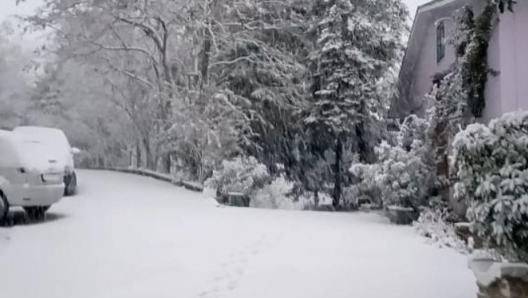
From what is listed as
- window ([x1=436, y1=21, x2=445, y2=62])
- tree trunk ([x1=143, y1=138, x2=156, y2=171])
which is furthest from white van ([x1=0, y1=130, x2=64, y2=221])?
window ([x1=436, y1=21, x2=445, y2=62])

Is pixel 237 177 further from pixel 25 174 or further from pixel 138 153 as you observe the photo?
pixel 25 174

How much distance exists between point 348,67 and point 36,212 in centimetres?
971

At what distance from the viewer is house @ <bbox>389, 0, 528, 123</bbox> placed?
7.61 m

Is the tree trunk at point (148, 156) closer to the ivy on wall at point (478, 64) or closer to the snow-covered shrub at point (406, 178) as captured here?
the snow-covered shrub at point (406, 178)

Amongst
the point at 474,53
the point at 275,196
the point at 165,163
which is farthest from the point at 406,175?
the point at 165,163

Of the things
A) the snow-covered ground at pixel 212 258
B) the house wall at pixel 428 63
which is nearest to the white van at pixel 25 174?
the snow-covered ground at pixel 212 258

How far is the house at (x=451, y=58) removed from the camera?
7.61m

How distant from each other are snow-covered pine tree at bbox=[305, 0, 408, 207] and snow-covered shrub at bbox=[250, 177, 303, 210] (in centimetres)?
145

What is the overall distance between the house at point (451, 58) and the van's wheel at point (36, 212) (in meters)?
6.96

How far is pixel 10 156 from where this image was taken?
23.5 ft

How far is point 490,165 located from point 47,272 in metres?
4.07

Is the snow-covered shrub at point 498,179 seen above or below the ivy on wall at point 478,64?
below

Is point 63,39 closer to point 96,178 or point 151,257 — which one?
point 96,178

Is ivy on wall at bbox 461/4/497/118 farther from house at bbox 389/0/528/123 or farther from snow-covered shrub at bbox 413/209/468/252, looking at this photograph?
snow-covered shrub at bbox 413/209/468/252
